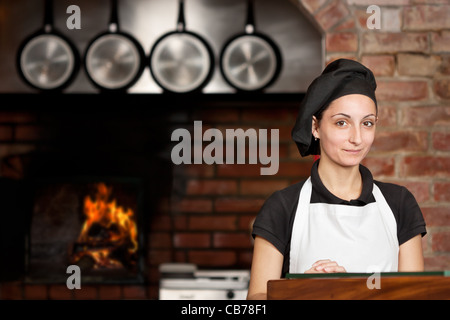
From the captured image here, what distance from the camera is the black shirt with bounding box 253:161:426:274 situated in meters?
1.09

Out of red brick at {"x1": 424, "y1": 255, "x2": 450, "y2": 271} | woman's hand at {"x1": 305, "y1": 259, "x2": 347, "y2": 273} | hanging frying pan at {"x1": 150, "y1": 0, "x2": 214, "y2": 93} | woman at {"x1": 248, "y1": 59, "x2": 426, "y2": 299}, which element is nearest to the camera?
woman's hand at {"x1": 305, "y1": 259, "x2": 347, "y2": 273}

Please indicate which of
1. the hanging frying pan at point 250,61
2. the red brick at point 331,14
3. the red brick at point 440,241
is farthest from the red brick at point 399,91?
the hanging frying pan at point 250,61

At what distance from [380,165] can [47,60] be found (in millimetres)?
1822

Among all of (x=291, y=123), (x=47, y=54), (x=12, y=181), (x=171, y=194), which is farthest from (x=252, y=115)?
(x=12, y=181)

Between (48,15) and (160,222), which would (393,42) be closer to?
→ (160,222)

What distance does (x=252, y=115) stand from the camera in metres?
2.98

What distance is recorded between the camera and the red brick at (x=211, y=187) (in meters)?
2.98

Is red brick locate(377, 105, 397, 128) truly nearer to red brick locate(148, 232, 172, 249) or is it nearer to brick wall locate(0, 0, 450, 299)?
brick wall locate(0, 0, 450, 299)

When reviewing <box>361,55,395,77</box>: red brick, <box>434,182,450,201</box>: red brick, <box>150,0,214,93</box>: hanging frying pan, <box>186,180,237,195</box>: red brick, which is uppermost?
<box>150,0,214,93</box>: hanging frying pan

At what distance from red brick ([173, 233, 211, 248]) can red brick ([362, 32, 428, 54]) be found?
1.54 meters

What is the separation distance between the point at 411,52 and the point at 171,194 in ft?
5.14

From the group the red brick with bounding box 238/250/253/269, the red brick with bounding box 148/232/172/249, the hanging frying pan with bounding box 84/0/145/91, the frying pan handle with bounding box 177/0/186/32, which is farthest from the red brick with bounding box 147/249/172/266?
the frying pan handle with bounding box 177/0/186/32

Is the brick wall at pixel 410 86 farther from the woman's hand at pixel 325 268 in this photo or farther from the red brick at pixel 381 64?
the woman's hand at pixel 325 268
